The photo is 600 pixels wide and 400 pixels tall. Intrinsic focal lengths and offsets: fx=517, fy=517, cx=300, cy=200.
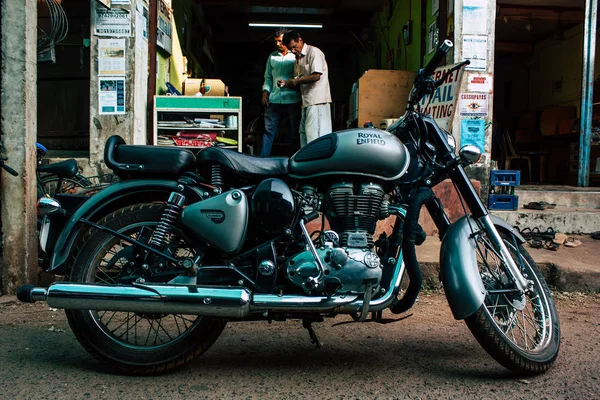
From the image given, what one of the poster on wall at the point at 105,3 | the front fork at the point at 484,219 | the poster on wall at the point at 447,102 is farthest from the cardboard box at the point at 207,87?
the front fork at the point at 484,219

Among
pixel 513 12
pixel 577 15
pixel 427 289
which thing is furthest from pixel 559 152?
pixel 427 289

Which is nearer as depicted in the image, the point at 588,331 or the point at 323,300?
the point at 323,300

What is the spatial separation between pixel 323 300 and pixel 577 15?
1022cm

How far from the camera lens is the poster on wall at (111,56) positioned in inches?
216

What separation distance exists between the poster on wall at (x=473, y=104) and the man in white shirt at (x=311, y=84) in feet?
5.59

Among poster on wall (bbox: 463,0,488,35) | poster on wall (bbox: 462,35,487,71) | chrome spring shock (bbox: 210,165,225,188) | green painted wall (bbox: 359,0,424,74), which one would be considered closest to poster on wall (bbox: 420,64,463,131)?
poster on wall (bbox: 462,35,487,71)

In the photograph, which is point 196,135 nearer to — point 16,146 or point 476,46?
point 16,146

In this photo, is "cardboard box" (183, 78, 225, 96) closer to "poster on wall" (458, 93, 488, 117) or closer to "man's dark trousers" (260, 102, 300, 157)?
"man's dark trousers" (260, 102, 300, 157)

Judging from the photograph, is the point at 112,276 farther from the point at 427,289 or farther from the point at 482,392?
the point at 427,289

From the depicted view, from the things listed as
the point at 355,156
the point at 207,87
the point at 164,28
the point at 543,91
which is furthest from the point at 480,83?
the point at 543,91

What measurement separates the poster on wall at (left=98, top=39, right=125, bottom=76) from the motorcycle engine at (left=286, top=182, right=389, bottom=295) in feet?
12.7

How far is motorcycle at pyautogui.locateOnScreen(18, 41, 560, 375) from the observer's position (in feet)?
7.81

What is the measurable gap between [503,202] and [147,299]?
4520mm

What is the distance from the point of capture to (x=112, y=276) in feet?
8.43
